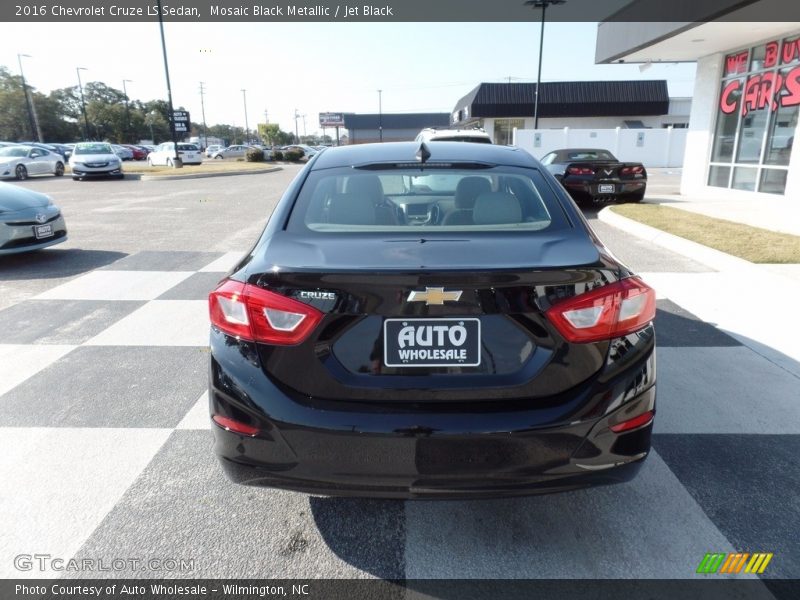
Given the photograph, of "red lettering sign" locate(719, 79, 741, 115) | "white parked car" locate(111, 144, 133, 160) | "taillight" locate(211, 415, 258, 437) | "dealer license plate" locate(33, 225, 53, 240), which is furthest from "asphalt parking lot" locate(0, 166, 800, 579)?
"white parked car" locate(111, 144, 133, 160)

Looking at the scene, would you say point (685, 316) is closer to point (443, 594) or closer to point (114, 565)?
point (443, 594)

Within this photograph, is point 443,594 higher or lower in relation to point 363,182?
lower

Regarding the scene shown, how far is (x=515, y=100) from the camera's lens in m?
40.7

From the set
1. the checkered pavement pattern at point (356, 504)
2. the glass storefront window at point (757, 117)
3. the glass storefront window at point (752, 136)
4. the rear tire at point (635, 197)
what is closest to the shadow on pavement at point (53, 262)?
the checkered pavement pattern at point (356, 504)

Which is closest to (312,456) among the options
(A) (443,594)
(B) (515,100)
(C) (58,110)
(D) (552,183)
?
(A) (443,594)

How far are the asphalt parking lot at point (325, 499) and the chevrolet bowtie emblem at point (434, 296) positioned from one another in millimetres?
1098

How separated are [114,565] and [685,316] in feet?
15.8

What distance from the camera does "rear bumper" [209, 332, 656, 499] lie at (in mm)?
1843

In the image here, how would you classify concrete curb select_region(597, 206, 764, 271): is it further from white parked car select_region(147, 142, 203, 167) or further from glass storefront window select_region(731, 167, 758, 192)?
white parked car select_region(147, 142, 203, 167)

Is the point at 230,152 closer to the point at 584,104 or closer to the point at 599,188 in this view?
the point at 584,104

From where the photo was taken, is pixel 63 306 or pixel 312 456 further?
pixel 63 306

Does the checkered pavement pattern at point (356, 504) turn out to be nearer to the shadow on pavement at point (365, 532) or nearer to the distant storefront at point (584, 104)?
the shadow on pavement at point (365, 532)

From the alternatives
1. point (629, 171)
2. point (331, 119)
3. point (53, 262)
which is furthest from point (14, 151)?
point (331, 119)

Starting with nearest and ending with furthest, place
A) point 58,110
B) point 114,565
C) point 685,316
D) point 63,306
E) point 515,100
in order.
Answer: point 114,565 → point 685,316 → point 63,306 → point 515,100 → point 58,110
